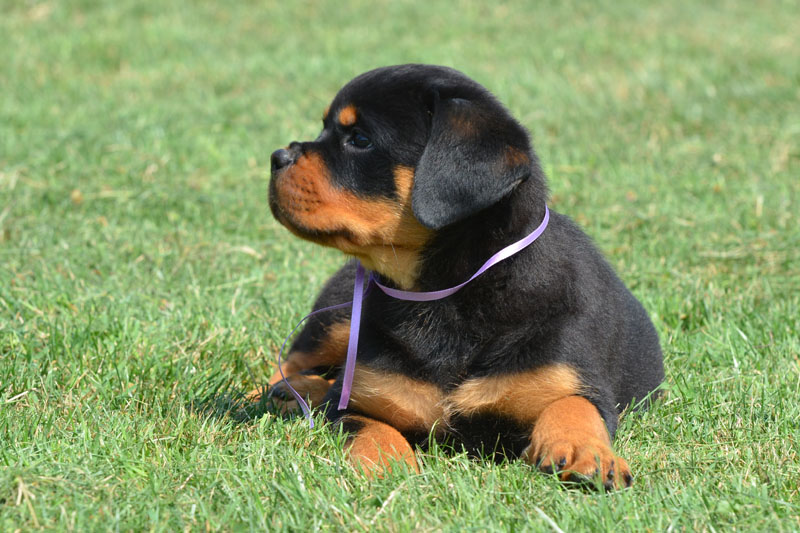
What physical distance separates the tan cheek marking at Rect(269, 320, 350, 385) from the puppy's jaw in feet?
2.82

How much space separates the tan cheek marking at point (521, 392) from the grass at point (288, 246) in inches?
7.8

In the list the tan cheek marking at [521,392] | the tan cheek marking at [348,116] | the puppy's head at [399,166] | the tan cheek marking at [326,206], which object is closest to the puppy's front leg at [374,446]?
the tan cheek marking at [521,392]

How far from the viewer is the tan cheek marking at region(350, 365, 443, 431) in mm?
3102

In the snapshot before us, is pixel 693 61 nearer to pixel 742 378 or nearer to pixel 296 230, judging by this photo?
pixel 742 378

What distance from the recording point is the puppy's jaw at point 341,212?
3.05 meters

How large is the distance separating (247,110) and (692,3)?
23.2 ft

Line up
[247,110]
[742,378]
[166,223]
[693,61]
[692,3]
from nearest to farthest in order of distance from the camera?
[742,378] < [166,223] < [247,110] < [693,61] < [692,3]

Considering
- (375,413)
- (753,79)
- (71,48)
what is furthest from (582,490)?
(71,48)

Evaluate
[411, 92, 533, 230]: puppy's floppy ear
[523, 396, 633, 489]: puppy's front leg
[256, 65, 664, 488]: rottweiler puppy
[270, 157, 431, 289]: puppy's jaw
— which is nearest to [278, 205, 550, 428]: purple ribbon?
[256, 65, 664, 488]: rottweiler puppy

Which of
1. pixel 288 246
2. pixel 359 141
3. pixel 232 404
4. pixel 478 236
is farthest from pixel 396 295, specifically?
pixel 288 246

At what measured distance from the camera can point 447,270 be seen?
3125 mm

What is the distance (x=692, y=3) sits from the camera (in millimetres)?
12453

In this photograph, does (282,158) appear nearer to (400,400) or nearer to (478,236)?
(478,236)

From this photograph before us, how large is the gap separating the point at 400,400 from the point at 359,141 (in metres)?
0.86
